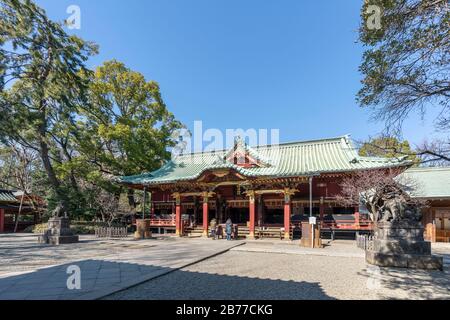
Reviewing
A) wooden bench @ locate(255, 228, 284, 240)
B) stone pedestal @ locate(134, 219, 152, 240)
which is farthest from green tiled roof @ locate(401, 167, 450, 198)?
stone pedestal @ locate(134, 219, 152, 240)

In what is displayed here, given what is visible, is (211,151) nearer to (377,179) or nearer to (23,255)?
(377,179)

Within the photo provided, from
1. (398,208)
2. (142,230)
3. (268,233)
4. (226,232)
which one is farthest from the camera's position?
(142,230)

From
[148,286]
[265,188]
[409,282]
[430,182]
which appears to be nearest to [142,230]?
[265,188]

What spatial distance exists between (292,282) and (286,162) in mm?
14318

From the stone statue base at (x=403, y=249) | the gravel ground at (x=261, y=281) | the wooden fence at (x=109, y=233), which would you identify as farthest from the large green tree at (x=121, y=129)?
the stone statue base at (x=403, y=249)

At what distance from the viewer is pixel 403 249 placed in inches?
358

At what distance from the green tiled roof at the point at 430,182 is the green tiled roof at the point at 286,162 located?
459 cm

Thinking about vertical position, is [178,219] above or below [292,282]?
above

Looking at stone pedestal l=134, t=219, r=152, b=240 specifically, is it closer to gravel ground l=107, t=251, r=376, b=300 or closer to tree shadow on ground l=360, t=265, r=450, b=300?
gravel ground l=107, t=251, r=376, b=300

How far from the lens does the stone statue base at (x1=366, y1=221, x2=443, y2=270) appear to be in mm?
8680

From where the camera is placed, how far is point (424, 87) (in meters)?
5.56

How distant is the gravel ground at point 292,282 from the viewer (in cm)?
591

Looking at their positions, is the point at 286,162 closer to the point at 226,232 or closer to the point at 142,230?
the point at 226,232

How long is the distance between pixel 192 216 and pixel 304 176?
9952 millimetres
